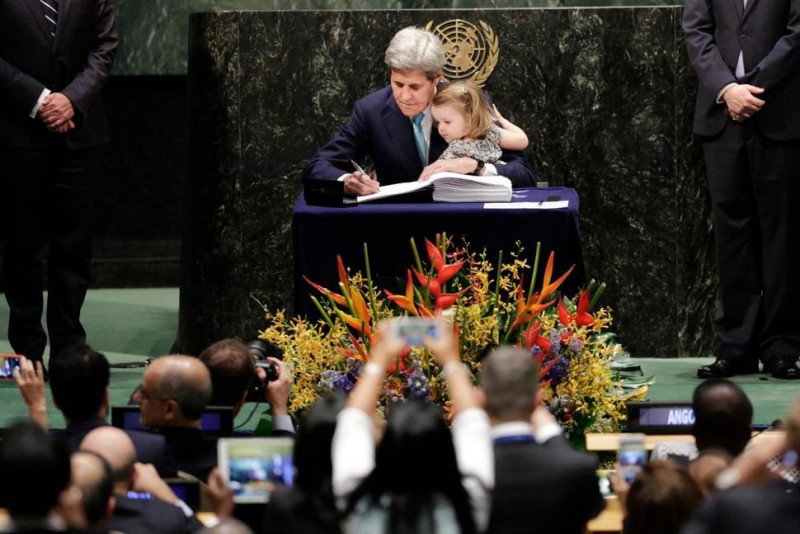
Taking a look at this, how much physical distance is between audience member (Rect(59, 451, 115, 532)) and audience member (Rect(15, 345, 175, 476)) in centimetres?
81

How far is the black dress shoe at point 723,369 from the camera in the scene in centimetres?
792

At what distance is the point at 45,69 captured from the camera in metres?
7.90

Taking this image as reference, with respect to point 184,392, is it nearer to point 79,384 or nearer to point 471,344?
point 79,384

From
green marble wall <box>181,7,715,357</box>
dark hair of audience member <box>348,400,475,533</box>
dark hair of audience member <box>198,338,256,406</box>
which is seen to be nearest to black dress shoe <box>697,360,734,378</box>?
green marble wall <box>181,7,715,357</box>

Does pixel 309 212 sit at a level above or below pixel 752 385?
above

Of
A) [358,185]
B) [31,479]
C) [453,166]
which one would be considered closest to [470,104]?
[453,166]

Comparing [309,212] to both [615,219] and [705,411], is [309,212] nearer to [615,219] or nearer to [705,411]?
[615,219]

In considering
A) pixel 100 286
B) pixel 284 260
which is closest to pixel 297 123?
pixel 284 260

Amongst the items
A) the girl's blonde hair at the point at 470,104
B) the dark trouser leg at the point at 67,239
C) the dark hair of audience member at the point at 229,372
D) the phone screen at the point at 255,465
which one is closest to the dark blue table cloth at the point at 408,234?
the girl's blonde hair at the point at 470,104

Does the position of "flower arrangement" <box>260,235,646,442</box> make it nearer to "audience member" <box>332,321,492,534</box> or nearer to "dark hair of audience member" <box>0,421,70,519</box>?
"audience member" <box>332,321,492,534</box>

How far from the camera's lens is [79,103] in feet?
25.8

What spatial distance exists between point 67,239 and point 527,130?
223cm

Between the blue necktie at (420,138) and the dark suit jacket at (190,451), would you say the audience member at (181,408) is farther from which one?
the blue necktie at (420,138)

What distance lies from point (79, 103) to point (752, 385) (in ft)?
10.2
